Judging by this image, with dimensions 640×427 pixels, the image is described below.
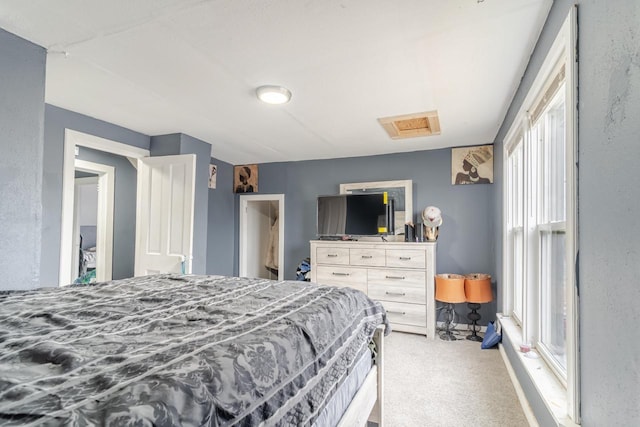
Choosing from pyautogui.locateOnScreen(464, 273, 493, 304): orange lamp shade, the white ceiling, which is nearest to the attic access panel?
the white ceiling

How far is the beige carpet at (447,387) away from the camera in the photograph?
2084 mm

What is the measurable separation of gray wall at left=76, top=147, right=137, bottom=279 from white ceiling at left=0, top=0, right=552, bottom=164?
126 cm

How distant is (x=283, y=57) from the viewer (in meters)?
1.97

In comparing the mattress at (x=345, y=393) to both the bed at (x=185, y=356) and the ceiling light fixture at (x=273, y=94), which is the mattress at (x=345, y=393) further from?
the ceiling light fixture at (x=273, y=94)

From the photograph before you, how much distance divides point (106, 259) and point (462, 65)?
4545mm

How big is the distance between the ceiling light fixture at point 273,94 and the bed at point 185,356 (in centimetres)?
145

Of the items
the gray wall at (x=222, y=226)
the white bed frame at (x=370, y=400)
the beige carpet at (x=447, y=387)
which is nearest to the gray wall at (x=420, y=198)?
the gray wall at (x=222, y=226)

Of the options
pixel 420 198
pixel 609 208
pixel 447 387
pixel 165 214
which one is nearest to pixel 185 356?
pixel 609 208

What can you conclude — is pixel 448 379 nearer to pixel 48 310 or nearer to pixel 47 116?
pixel 48 310

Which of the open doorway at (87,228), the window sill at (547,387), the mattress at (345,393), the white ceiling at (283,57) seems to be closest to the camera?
the mattress at (345,393)

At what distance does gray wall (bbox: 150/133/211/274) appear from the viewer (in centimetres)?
358

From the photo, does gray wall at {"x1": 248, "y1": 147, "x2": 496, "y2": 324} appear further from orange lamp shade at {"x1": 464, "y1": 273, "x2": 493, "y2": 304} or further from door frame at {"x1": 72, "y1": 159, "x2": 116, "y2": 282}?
door frame at {"x1": 72, "y1": 159, "x2": 116, "y2": 282}

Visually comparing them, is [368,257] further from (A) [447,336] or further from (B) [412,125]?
(B) [412,125]

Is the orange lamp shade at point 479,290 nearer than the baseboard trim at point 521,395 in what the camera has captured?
No
